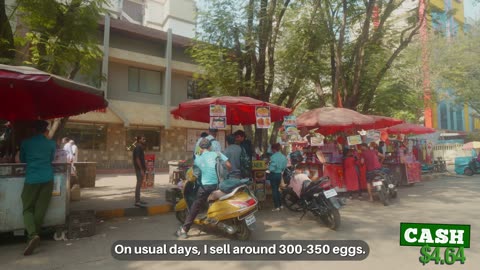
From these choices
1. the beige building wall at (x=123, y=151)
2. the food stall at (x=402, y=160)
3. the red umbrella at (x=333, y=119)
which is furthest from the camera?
the beige building wall at (x=123, y=151)

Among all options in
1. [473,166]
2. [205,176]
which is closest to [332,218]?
[205,176]

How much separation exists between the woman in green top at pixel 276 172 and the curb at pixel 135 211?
2.51m

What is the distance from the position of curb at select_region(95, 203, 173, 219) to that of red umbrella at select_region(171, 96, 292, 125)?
245cm

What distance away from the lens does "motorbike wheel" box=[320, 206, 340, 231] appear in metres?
5.37

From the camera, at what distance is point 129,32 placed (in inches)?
695

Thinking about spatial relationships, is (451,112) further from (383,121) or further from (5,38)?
(5,38)

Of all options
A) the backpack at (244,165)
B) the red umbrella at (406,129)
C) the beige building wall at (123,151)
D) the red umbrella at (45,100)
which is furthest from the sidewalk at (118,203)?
the red umbrella at (406,129)

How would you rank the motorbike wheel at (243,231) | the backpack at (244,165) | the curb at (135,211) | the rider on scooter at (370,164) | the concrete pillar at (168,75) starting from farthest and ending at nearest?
the concrete pillar at (168,75) → the rider on scooter at (370,164) → the curb at (135,211) → the backpack at (244,165) → the motorbike wheel at (243,231)

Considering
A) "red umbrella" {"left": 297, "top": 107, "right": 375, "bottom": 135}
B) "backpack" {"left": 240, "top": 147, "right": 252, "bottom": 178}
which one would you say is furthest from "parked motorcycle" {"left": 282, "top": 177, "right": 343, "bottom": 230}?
"red umbrella" {"left": 297, "top": 107, "right": 375, "bottom": 135}

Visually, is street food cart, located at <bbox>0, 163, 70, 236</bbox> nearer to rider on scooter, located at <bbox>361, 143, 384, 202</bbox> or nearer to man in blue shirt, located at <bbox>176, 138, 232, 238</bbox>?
man in blue shirt, located at <bbox>176, 138, 232, 238</bbox>

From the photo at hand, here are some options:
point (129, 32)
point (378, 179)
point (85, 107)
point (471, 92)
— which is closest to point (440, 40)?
point (471, 92)

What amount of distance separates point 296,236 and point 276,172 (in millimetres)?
2201

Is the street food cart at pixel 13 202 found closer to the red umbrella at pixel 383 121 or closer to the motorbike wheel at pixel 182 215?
the motorbike wheel at pixel 182 215

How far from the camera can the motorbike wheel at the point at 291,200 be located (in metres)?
6.79
